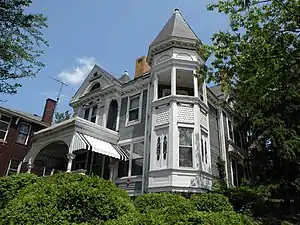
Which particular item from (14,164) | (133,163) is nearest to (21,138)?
(14,164)

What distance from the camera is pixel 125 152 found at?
15.4 metres

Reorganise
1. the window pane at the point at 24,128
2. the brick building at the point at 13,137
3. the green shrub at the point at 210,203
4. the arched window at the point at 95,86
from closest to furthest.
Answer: the green shrub at the point at 210,203 → the arched window at the point at 95,86 → the brick building at the point at 13,137 → the window pane at the point at 24,128

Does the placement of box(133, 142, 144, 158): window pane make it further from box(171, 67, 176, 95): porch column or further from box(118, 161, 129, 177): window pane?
box(171, 67, 176, 95): porch column

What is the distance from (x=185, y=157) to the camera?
1279 cm

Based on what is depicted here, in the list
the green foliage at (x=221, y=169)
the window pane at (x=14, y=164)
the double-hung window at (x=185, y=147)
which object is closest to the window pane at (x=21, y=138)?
the window pane at (x=14, y=164)

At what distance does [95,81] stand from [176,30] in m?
7.85

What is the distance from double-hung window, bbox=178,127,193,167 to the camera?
12672 millimetres

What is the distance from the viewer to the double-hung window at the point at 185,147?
12.7 m

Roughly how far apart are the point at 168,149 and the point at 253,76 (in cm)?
550

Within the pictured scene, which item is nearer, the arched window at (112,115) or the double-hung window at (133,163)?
the double-hung window at (133,163)

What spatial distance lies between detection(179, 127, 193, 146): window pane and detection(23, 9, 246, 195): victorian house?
0.05 metres

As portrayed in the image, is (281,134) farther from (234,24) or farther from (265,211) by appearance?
(234,24)

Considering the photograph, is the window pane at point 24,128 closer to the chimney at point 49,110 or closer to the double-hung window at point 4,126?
the double-hung window at point 4,126

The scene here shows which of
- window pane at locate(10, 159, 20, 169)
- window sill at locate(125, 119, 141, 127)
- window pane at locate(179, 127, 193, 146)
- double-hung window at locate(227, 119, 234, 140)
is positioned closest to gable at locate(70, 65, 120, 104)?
window sill at locate(125, 119, 141, 127)
